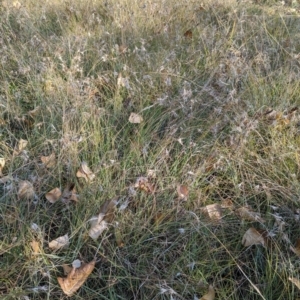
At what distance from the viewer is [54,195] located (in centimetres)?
161

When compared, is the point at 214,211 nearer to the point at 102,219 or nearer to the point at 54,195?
the point at 102,219

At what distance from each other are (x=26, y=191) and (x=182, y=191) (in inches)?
24.5

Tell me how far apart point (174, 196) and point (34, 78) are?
1.14 m

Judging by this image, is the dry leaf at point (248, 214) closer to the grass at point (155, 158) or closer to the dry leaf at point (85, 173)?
the grass at point (155, 158)

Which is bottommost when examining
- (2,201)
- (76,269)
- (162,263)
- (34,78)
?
(162,263)

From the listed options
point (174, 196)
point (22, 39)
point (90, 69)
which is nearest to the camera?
point (174, 196)

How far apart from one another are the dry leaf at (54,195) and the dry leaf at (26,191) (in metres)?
0.06

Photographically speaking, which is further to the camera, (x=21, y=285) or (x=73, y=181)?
(x=73, y=181)

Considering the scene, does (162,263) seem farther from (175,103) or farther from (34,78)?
(34,78)

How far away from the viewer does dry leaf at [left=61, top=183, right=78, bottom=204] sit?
5.22 feet

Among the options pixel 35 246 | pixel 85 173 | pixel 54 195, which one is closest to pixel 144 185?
pixel 85 173

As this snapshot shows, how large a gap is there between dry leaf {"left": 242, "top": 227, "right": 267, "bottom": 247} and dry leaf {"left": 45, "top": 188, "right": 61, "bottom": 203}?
74cm

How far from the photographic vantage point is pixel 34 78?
224 centimetres

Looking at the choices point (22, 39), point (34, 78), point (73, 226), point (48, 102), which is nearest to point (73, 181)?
point (73, 226)
